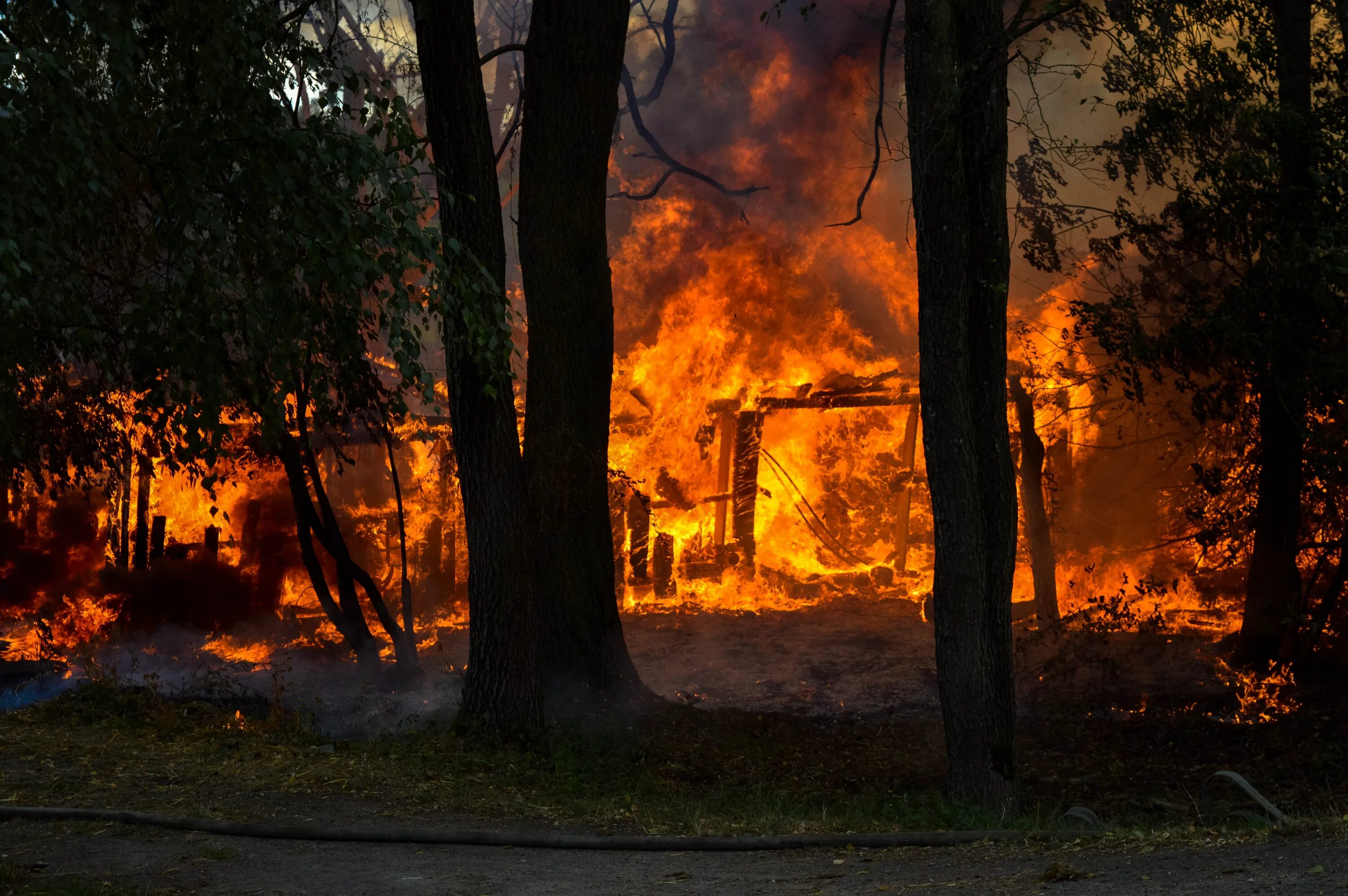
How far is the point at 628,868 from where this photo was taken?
6004 mm

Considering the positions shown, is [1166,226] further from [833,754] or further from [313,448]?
[313,448]

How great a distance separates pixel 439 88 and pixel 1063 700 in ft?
30.7

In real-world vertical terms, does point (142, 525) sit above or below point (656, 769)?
above

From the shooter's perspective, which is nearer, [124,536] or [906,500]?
[124,536]

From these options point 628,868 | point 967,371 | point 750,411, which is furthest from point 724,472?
point 628,868

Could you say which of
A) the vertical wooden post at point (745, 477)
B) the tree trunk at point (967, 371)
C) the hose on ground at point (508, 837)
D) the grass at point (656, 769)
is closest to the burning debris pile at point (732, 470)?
the vertical wooden post at point (745, 477)

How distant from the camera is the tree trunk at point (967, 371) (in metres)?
8.02

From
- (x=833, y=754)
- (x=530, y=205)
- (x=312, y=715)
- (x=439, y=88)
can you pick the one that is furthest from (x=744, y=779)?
(x=439, y=88)

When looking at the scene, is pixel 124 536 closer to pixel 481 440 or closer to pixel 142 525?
pixel 142 525

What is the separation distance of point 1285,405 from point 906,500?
11131 mm

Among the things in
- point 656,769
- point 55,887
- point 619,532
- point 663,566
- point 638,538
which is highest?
point 619,532

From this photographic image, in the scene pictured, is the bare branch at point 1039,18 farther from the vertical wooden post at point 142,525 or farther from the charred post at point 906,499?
the vertical wooden post at point 142,525

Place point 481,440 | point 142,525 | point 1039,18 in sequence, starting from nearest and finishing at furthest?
point 1039,18 → point 481,440 → point 142,525

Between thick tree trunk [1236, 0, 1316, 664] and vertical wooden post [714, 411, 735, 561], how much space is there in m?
9.90
